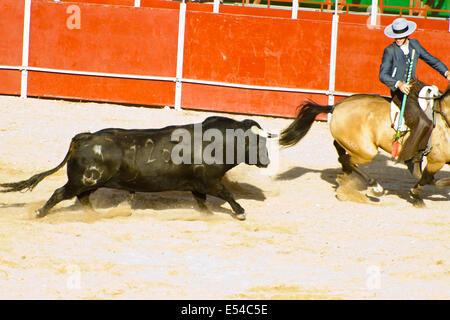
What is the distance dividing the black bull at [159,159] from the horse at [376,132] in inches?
50.1

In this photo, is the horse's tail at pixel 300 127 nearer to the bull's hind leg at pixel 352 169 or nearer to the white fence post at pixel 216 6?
the bull's hind leg at pixel 352 169

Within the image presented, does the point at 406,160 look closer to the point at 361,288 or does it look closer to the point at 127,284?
the point at 361,288

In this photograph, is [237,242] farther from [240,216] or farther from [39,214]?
[39,214]

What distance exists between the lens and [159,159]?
677 cm

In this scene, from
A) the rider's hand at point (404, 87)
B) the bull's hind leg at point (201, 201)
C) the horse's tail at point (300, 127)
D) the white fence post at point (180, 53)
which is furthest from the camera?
the white fence post at point (180, 53)

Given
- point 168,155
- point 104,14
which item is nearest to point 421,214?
point 168,155

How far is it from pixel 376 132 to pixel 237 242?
2.42m

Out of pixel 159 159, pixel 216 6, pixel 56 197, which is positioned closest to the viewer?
pixel 56 197

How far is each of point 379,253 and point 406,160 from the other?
6.19ft

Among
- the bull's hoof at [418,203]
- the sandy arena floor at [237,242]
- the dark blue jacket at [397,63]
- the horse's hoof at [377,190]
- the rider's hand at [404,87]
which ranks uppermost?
the dark blue jacket at [397,63]

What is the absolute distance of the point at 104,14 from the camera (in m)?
12.5

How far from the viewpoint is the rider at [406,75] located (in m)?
7.45

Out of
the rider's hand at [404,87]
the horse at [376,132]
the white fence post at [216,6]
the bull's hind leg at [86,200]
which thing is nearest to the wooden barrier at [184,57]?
the white fence post at [216,6]

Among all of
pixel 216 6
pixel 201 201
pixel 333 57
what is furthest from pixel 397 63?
pixel 216 6
